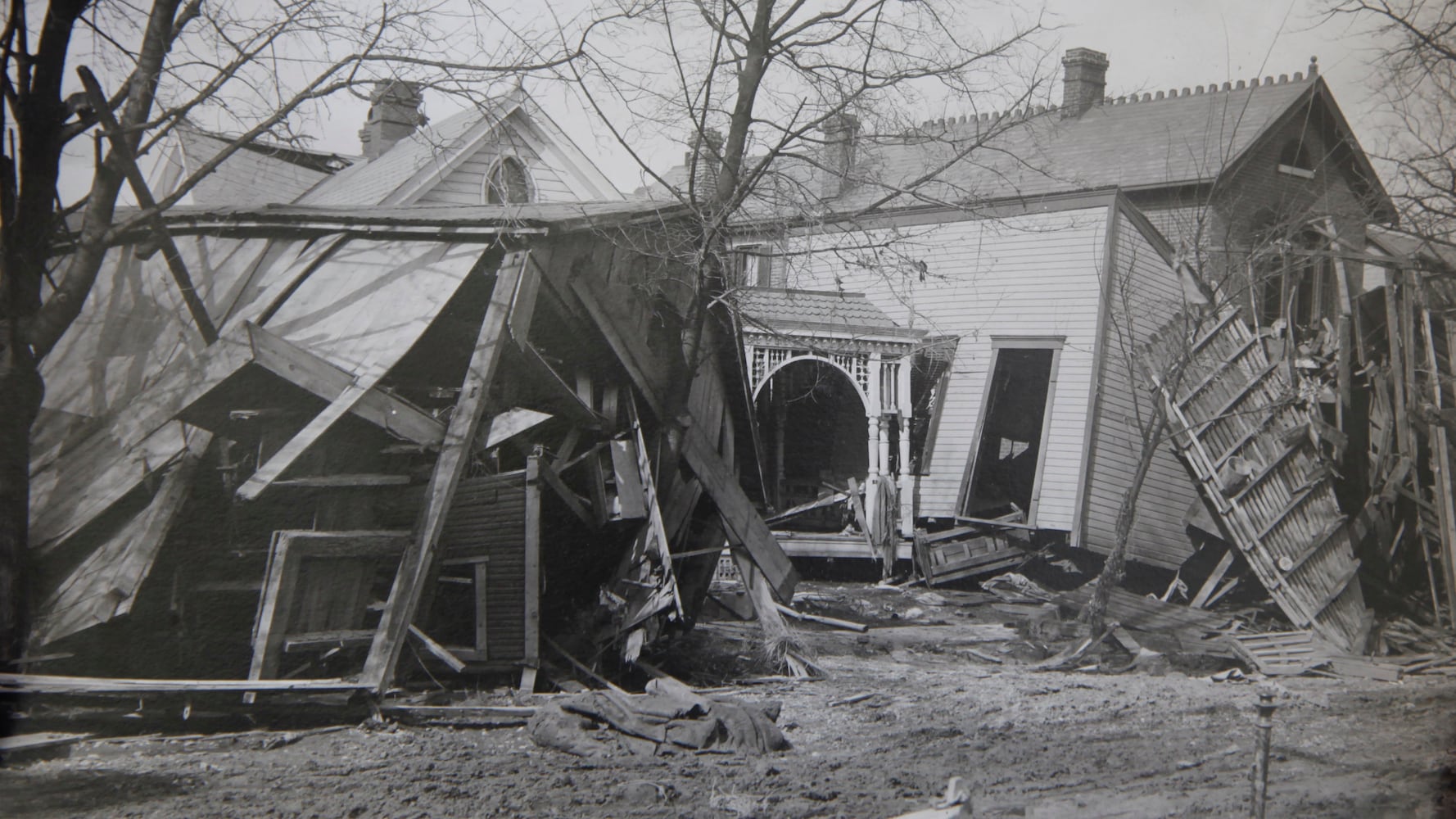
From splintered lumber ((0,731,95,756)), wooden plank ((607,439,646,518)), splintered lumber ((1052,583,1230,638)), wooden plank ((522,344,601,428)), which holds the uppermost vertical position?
wooden plank ((522,344,601,428))

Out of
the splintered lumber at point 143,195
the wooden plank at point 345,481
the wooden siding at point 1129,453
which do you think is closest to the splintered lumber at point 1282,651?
the wooden siding at point 1129,453

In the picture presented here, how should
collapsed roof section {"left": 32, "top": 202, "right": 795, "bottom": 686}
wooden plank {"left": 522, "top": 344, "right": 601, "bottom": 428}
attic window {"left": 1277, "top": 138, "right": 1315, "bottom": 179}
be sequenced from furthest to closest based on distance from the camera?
1. attic window {"left": 1277, "top": 138, "right": 1315, "bottom": 179}
2. wooden plank {"left": 522, "top": 344, "right": 601, "bottom": 428}
3. collapsed roof section {"left": 32, "top": 202, "right": 795, "bottom": 686}

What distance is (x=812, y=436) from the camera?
23.2 m

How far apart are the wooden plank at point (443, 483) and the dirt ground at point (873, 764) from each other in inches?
19.0

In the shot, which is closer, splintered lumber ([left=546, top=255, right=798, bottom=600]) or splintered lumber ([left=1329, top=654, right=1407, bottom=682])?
splintered lumber ([left=546, top=255, right=798, bottom=600])

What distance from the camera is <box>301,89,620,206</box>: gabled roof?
15.9 metres

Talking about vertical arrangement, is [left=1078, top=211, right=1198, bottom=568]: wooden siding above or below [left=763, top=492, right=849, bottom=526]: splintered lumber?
above

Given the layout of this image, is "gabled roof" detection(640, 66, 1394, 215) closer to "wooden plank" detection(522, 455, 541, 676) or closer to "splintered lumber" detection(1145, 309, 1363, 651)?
"splintered lumber" detection(1145, 309, 1363, 651)

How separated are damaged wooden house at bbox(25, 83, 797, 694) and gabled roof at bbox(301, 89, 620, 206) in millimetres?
8233

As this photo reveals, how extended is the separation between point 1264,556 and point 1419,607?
5.60 feet

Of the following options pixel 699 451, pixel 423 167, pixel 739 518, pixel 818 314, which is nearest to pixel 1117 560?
pixel 739 518

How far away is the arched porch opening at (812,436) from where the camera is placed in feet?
69.3

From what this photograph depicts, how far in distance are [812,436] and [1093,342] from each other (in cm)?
789

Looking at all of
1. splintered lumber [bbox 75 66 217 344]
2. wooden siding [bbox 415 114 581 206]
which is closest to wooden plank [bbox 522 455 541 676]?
splintered lumber [bbox 75 66 217 344]
